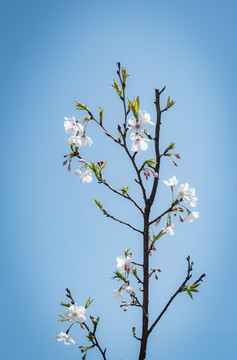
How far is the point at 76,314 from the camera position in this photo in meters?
2.47

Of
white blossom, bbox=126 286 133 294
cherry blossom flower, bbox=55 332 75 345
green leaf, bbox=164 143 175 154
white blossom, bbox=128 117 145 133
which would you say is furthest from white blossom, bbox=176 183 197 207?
cherry blossom flower, bbox=55 332 75 345

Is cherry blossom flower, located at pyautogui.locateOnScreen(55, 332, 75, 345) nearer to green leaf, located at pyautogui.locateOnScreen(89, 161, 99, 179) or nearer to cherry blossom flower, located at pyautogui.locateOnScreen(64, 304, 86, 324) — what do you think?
cherry blossom flower, located at pyautogui.locateOnScreen(64, 304, 86, 324)

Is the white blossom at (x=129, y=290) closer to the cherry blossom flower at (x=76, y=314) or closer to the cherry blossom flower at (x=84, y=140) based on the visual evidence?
the cherry blossom flower at (x=76, y=314)

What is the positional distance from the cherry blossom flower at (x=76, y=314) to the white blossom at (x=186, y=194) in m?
1.25

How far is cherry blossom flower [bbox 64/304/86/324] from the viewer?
2.45 m

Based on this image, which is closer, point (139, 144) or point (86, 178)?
point (139, 144)

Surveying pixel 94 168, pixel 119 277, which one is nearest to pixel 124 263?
pixel 119 277

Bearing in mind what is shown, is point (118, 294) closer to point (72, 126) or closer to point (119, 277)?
point (119, 277)

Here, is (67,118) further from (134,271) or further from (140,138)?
(134,271)

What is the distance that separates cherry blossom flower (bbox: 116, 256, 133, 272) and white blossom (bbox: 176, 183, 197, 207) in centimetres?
69

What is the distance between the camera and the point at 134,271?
2.55 metres

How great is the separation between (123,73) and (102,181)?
1003 mm

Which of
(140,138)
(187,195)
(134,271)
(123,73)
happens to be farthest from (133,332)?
(123,73)

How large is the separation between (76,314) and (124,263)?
0.58 metres
